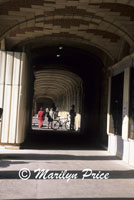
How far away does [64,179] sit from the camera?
7281mm

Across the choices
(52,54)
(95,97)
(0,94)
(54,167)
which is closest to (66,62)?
(52,54)

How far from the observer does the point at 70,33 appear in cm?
1294

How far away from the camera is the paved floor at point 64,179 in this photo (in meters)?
5.94

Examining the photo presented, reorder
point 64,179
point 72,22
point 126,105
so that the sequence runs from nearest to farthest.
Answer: point 64,179, point 126,105, point 72,22

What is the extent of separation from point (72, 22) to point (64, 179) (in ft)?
19.5

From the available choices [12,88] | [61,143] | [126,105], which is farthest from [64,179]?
[61,143]

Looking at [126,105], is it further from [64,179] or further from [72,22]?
[64,179]

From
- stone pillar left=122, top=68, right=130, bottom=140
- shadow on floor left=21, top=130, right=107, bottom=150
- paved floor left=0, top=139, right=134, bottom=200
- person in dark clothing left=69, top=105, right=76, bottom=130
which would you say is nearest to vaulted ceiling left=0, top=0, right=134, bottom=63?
stone pillar left=122, top=68, right=130, bottom=140

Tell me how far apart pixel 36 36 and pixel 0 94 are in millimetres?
2522

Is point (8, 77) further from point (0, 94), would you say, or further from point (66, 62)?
point (66, 62)

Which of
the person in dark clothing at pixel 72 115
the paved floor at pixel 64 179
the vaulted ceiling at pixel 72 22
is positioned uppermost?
the vaulted ceiling at pixel 72 22

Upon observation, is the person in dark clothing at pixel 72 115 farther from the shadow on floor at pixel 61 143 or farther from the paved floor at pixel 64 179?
the paved floor at pixel 64 179

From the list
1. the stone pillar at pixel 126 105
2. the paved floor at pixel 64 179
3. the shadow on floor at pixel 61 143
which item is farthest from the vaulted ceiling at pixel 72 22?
the paved floor at pixel 64 179

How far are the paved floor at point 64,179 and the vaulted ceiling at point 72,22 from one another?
12.1 feet
